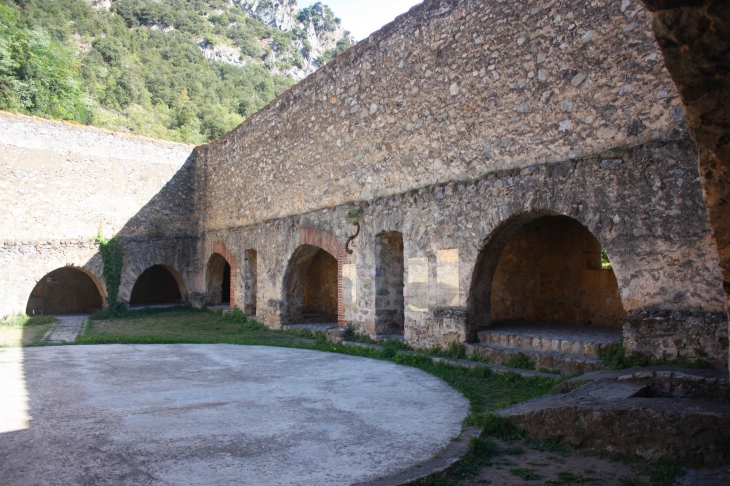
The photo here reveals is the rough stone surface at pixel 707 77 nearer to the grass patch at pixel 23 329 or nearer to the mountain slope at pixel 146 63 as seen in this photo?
the grass patch at pixel 23 329

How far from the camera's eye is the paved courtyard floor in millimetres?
3176

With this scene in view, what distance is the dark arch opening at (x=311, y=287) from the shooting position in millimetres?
11250

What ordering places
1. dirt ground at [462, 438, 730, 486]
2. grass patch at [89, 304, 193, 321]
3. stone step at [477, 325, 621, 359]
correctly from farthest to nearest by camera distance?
1. grass patch at [89, 304, 193, 321]
2. stone step at [477, 325, 621, 359]
3. dirt ground at [462, 438, 730, 486]

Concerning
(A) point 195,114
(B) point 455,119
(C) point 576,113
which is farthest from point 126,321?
(A) point 195,114

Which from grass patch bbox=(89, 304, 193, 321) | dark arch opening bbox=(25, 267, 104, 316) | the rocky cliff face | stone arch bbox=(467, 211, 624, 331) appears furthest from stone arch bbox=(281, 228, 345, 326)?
the rocky cliff face

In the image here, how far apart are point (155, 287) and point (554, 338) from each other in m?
15.2

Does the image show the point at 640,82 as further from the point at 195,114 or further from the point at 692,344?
the point at 195,114

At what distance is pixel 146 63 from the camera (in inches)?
1647

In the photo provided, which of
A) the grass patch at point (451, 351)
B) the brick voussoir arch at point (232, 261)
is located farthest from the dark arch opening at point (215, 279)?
the grass patch at point (451, 351)

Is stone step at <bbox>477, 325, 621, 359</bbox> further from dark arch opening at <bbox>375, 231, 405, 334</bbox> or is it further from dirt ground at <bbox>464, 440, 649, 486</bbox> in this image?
dirt ground at <bbox>464, 440, 649, 486</bbox>

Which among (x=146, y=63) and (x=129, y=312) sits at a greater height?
(x=146, y=63)

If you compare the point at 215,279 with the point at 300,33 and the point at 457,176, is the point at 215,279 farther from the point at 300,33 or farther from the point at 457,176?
the point at 300,33

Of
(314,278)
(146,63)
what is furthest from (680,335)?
(146,63)

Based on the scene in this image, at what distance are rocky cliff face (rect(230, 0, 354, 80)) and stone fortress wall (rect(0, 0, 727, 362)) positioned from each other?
52643 millimetres
